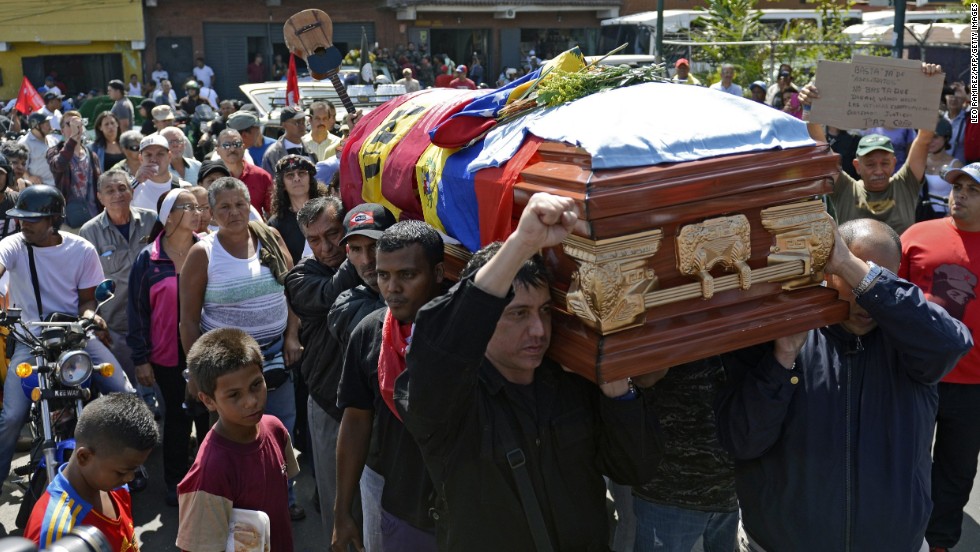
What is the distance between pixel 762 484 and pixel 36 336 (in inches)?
128

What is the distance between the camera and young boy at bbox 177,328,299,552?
290 centimetres

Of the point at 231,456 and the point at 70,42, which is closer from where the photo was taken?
the point at 231,456

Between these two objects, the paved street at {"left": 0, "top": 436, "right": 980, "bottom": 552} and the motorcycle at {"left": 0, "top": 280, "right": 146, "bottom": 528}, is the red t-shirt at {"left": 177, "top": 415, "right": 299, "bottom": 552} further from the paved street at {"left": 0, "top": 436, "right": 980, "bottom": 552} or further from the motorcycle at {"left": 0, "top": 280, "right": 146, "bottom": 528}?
the motorcycle at {"left": 0, "top": 280, "right": 146, "bottom": 528}

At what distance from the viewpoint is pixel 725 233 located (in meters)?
2.30

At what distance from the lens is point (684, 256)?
2264 millimetres

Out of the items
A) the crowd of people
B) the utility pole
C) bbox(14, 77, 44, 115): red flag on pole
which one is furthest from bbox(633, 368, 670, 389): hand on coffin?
bbox(14, 77, 44, 115): red flag on pole

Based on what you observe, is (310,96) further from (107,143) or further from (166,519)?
(166,519)

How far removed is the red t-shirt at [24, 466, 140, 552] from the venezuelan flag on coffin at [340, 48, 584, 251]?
1.40 metres

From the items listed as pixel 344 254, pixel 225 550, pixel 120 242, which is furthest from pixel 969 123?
pixel 225 550

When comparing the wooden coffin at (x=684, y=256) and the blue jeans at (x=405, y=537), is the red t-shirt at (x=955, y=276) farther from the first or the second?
the blue jeans at (x=405, y=537)

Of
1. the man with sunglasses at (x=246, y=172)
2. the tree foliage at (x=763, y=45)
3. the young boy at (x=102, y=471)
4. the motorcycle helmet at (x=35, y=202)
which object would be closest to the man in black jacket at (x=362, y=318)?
the young boy at (x=102, y=471)

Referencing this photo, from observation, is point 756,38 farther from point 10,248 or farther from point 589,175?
point 589,175

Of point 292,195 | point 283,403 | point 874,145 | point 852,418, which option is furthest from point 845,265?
point 292,195

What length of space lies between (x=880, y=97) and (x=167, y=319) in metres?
3.53
